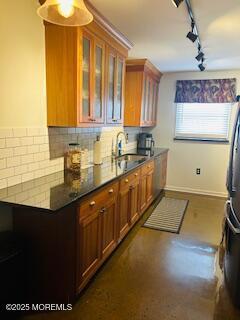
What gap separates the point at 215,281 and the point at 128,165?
60.6 inches

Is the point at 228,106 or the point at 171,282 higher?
the point at 228,106

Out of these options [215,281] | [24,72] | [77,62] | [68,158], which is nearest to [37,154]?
[68,158]

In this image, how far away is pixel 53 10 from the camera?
5.04ft

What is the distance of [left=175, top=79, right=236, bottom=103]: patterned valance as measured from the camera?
174 inches

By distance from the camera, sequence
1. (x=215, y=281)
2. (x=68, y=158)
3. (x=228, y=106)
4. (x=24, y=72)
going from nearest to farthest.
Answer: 1. (x=24, y=72)
2. (x=215, y=281)
3. (x=68, y=158)
4. (x=228, y=106)

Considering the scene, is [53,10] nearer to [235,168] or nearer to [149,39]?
[149,39]

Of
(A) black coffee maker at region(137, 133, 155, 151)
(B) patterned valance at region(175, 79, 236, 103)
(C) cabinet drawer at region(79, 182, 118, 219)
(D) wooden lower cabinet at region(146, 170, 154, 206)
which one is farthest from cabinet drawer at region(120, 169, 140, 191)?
(B) patterned valance at region(175, 79, 236, 103)

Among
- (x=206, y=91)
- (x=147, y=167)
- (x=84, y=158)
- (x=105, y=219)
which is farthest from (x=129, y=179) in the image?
(x=206, y=91)

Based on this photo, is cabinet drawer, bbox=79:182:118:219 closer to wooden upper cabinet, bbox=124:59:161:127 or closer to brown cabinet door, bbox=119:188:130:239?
brown cabinet door, bbox=119:188:130:239

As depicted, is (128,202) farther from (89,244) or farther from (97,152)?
(89,244)

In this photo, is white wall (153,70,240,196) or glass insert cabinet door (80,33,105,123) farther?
Answer: white wall (153,70,240,196)

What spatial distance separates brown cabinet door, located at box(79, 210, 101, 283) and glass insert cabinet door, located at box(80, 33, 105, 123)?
931mm

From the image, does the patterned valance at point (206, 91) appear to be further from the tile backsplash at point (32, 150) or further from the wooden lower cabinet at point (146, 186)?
the tile backsplash at point (32, 150)

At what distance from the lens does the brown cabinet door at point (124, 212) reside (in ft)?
8.79
